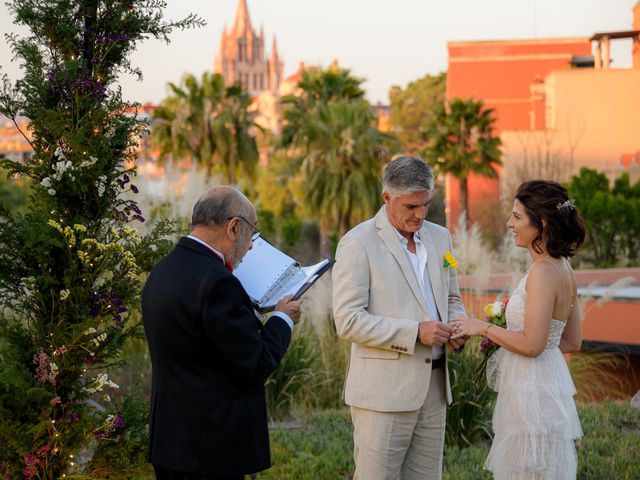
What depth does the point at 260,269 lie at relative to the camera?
3.79 metres

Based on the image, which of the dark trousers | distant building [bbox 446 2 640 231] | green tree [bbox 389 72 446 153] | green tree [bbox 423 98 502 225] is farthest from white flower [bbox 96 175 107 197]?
green tree [bbox 389 72 446 153]

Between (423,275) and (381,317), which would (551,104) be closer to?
(423,275)

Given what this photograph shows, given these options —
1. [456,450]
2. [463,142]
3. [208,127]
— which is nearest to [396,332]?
[456,450]

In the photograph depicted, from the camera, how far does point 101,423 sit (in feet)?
14.7

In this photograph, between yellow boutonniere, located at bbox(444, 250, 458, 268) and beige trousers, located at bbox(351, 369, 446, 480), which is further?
yellow boutonniere, located at bbox(444, 250, 458, 268)

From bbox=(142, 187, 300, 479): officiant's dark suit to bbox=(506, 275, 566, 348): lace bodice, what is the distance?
4.69 feet

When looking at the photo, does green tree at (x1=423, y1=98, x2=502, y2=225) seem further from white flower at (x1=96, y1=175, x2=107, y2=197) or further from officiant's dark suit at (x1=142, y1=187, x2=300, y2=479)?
officiant's dark suit at (x1=142, y1=187, x2=300, y2=479)

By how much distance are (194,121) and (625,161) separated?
19.1 metres

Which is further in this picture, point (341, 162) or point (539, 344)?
point (341, 162)

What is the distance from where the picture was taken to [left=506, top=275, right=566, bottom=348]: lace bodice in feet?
14.0

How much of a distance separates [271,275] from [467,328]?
112 centimetres

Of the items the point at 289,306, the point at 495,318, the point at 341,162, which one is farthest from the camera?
the point at 341,162

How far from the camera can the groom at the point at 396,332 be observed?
4.18 m

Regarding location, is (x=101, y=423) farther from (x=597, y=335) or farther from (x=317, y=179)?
(x=317, y=179)
